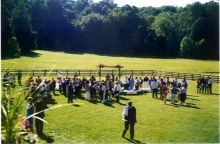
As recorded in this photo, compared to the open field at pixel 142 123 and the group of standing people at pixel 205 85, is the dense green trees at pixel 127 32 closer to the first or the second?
the group of standing people at pixel 205 85

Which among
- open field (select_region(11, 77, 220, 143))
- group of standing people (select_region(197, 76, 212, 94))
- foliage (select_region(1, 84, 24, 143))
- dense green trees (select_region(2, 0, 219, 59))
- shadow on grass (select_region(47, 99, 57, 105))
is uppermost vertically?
dense green trees (select_region(2, 0, 219, 59))

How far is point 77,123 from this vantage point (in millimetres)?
18688

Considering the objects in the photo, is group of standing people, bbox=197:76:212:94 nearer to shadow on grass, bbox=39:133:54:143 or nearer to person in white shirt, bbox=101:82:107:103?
person in white shirt, bbox=101:82:107:103

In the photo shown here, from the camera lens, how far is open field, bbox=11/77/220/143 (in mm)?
16078

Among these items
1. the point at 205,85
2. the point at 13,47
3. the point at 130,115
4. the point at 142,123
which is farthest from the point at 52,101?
the point at 13,47

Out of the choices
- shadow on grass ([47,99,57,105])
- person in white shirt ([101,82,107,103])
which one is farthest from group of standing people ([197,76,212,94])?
shadow on grass ([47,99,57,105])

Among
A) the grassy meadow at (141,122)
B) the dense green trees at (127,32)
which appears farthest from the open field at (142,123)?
the dense green trees at (127,32)

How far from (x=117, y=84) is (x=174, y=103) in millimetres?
3793

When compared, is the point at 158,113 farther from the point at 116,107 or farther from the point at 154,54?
the point at 154,54

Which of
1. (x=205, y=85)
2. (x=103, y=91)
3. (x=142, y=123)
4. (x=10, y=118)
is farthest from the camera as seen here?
(x=205, y=85)

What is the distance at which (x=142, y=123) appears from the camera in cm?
1917

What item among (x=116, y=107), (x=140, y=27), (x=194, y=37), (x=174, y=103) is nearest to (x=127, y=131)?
(x=116, y=107)

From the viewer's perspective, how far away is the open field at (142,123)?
52.7 ft

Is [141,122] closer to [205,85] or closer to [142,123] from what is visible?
[142,123]
